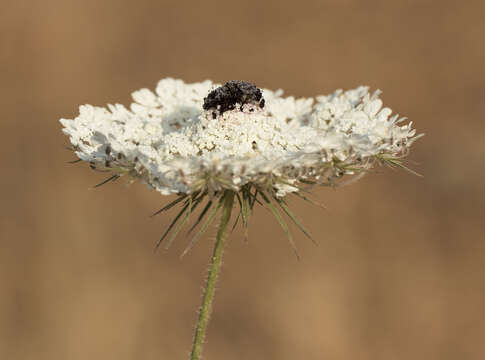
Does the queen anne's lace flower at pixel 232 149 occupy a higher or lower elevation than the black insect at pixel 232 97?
lower

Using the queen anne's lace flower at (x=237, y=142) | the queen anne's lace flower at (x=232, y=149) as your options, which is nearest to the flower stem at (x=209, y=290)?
the queen anne's lace flower at (x=232, y=149)

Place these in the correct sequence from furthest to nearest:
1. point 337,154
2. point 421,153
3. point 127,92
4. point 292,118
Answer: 1. point 127,92
2. point 421,153
3. point 292,118
4. point 337,154

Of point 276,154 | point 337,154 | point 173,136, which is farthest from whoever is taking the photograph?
point 173,136

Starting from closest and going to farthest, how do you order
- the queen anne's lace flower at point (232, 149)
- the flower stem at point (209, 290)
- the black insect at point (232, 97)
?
the queen anne's lace flower at point (232, 149) < the flower stem at point (209, 290) < the black insect at point (232, 97)

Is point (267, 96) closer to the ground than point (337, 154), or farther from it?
farther from it

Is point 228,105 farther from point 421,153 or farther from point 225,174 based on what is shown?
point 421,153

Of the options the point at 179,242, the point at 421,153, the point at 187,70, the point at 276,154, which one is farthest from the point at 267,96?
the point at 187,70

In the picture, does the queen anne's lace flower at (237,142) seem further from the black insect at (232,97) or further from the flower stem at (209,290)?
the flower stem at (209,290)
